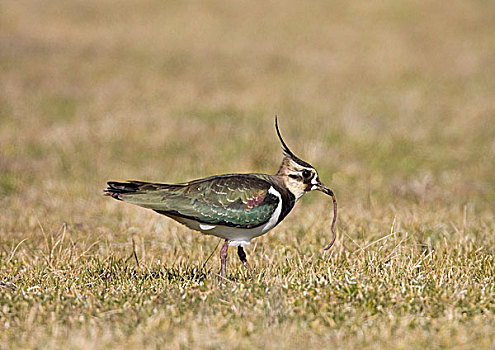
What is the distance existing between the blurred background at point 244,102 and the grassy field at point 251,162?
3.0 inches

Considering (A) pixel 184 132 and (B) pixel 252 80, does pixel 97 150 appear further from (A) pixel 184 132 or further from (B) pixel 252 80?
(B) pixel 252 80

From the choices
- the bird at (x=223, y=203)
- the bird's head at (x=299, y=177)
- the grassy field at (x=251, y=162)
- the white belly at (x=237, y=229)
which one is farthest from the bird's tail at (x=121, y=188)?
the bird's head at (x=299, y=177)

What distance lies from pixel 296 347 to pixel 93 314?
151 centimetres

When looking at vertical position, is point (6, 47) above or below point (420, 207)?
above

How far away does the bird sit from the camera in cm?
591

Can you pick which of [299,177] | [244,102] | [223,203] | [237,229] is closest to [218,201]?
[223,203]

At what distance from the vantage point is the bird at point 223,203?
5910 mm

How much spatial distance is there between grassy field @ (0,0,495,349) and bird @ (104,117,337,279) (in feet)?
1.43

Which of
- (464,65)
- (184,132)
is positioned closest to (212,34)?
(464,65)

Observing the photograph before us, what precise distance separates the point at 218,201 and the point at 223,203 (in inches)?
1.9

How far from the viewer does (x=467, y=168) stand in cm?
1309

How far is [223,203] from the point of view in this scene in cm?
596

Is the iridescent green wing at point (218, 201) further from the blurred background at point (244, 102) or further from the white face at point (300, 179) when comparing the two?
the blurred background at point (244, 102)

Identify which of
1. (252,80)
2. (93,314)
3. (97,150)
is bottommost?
(93,314)
